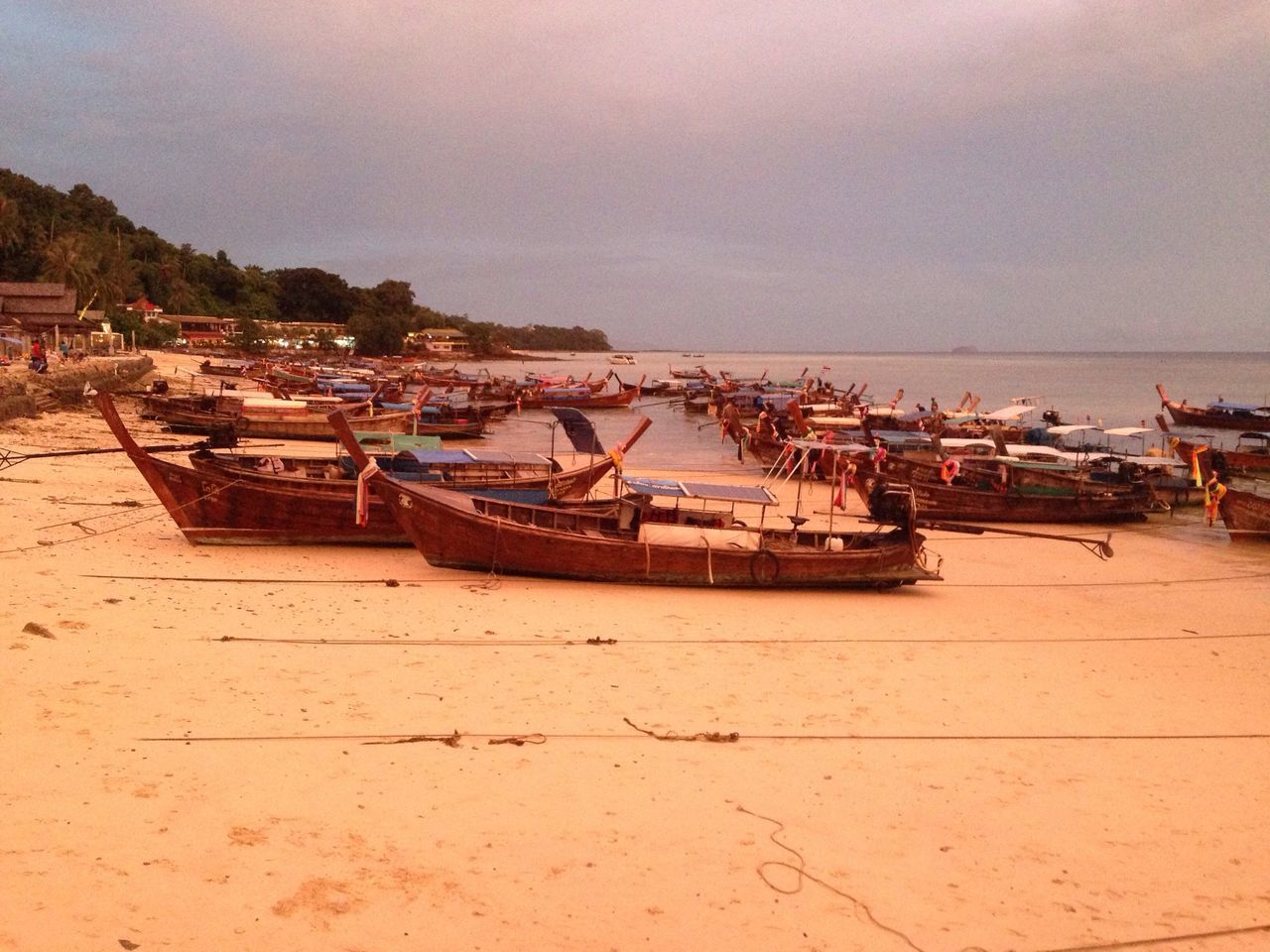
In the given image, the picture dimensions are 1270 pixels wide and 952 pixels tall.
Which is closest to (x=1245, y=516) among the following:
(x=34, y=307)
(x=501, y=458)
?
(x=501, y=458)

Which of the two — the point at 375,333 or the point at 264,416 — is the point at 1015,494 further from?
the point at 375,333

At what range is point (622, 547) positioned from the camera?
12.6m

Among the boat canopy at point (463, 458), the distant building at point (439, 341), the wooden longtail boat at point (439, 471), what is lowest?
the wooden longtail boat at point (439, 471)

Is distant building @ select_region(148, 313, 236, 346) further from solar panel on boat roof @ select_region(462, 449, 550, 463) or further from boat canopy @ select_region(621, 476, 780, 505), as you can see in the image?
boat canopy @ select_region(621, 476, 780, 505)

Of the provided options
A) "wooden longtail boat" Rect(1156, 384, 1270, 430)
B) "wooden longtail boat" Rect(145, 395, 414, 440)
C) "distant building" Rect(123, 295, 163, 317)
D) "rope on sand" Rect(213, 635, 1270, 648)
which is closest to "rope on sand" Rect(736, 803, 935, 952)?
"rope on sand" Rect(213, 635, 1270, 648)

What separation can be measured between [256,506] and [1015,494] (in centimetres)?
1620

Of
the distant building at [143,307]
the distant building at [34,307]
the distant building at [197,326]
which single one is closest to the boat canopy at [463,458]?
the distant building at [34,307]

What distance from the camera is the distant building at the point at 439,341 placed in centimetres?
10238

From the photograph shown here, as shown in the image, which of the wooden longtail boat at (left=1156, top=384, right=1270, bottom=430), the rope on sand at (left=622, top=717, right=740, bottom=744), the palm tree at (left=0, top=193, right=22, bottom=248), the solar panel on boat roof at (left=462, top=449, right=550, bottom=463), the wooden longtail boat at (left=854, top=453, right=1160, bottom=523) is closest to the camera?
the rope on sand at (left=622, top=717, right=740, bottom=744)

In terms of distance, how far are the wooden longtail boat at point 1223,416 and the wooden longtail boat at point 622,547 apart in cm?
3192

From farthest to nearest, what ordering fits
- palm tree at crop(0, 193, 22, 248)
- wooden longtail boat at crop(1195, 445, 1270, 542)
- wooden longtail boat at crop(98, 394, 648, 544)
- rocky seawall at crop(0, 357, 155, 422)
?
palm tree at crop(0, 193, 22, 248), rocky seawall at crop(0, 357, 155, 422), wooden longtail boat at crop(1195, 445, 1270, 542), wooden longtail boat at crop(98, 394, 648, 544)

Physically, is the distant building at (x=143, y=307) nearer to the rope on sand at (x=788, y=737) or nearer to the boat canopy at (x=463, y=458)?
the boat canopy at (x=463, y=458)

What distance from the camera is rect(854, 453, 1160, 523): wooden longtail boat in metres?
21.2

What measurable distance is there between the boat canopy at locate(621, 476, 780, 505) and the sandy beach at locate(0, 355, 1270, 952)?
1.84m
